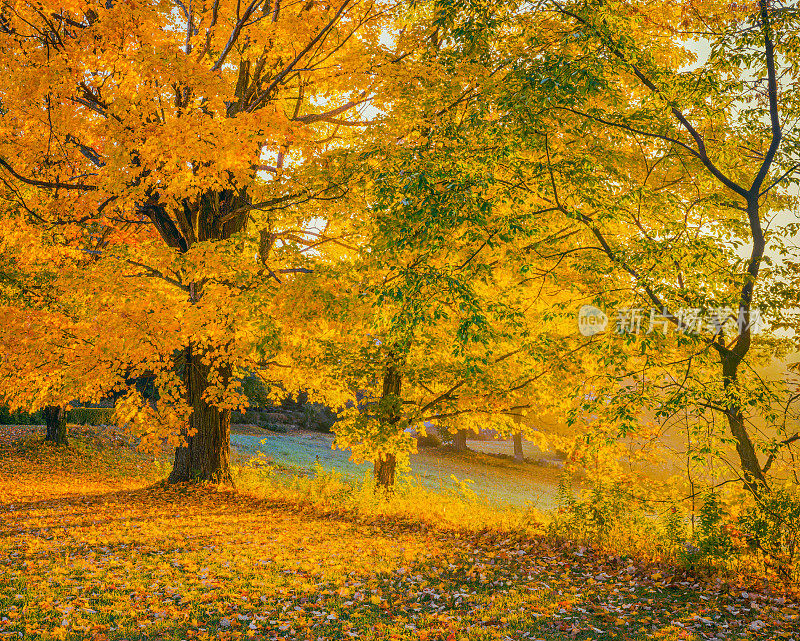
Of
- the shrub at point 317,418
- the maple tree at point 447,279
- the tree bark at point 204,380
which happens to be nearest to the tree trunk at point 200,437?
the tree bark at point 204,380

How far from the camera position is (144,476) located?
18.0 meters

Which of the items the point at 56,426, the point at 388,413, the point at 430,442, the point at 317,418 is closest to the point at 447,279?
the point at 388,413

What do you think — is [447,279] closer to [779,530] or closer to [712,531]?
A: [712,531]

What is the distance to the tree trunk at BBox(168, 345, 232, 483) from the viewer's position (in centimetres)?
1216

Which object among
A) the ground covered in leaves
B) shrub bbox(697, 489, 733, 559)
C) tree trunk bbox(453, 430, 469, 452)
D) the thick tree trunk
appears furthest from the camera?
tree trunk bbox(453, 430, 469, 452)

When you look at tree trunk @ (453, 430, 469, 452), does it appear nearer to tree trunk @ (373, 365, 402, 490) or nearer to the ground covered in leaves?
tree trunk @ (373, 365, 402, 490)

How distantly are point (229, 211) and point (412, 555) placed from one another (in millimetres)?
8362

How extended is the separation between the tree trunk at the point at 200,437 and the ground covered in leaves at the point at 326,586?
2.13m

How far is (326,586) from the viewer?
622 cm

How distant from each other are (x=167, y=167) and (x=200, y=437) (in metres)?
6.19

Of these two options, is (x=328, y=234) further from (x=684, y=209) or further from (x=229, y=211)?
(x=684, y=209)

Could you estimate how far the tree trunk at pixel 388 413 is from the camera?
11.6 metres

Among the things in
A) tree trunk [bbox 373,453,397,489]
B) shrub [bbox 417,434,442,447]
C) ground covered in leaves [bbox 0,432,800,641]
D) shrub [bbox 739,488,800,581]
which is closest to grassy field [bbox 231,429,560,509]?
shrub [bbox 417,434,442,447]

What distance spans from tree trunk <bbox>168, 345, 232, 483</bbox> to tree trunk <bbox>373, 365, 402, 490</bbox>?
3.46m
